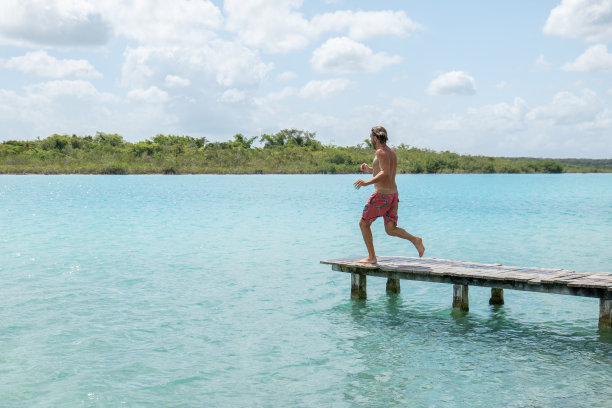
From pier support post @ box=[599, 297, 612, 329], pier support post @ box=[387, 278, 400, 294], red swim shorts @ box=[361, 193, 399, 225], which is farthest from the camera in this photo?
pier support post @ box=[387, 278, 400, 294]

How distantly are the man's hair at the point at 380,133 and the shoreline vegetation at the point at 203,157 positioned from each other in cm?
9473

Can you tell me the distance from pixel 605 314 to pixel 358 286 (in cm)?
380

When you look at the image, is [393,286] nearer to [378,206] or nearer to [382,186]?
[378,206]

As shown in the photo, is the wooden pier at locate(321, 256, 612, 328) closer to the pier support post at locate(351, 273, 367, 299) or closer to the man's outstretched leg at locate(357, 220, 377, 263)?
the pier support post at locate(351, 273, 367, 299)

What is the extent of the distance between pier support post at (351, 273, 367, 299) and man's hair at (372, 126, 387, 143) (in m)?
2.55

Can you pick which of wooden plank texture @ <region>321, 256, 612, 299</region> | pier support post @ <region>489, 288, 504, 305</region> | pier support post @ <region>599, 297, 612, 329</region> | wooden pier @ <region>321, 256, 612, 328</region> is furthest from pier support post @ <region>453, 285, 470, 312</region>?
pier support post @ <region>599, 297, 612, 329</region>

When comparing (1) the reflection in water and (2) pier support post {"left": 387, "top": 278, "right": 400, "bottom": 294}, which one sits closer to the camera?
(1) the reflection in water

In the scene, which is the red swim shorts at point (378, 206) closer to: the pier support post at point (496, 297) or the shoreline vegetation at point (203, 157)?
the pier support post at point (496, 297)

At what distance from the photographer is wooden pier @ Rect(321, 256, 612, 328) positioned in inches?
325

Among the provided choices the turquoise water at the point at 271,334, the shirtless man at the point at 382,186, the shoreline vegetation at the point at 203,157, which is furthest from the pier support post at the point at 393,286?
the shoreline vegetation at the point at 203,157

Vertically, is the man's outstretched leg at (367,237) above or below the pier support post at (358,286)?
above

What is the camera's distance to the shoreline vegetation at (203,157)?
328 feet

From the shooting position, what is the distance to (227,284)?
1248 cm

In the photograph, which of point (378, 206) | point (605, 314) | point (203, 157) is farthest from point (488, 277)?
point (203, 157)
